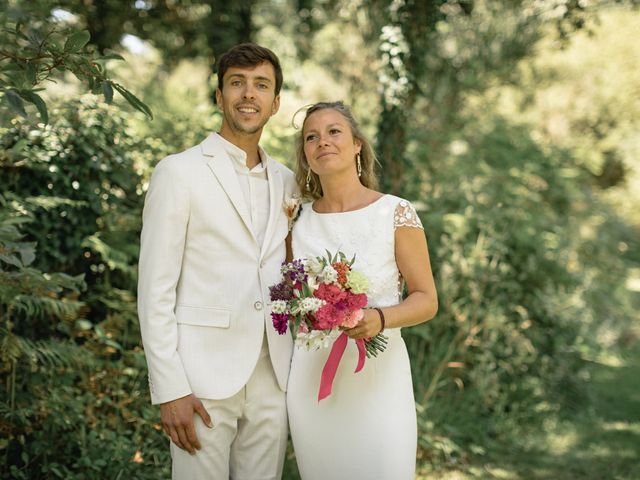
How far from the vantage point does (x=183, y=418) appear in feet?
8.11

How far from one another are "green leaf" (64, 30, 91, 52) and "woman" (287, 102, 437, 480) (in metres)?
1.10

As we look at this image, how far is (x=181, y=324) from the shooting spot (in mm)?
2584

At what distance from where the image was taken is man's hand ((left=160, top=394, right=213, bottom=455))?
2.47m

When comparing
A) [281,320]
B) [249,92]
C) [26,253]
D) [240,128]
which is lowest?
[281,320]

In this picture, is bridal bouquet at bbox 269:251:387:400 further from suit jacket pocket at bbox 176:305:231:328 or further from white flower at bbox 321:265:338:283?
suit jacket pocket at bbox 176:305:231:328

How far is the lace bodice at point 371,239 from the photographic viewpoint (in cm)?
273

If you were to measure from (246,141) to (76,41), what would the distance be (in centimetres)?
89

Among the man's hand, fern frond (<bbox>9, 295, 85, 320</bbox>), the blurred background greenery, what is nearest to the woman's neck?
the blurred background greenery

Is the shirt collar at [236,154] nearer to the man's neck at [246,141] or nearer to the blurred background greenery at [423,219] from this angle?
the man's neck at [246,141]

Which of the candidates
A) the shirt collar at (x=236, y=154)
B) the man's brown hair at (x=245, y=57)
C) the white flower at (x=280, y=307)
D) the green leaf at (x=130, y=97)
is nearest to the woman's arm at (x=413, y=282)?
the white flower at (x=280, y=307)

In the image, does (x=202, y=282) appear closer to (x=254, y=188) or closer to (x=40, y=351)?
(x=254, y=188)

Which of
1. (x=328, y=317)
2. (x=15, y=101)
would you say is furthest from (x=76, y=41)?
(x=328, y=317)

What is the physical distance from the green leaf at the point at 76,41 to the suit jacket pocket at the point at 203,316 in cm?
109

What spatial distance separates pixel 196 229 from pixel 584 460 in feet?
14.2
